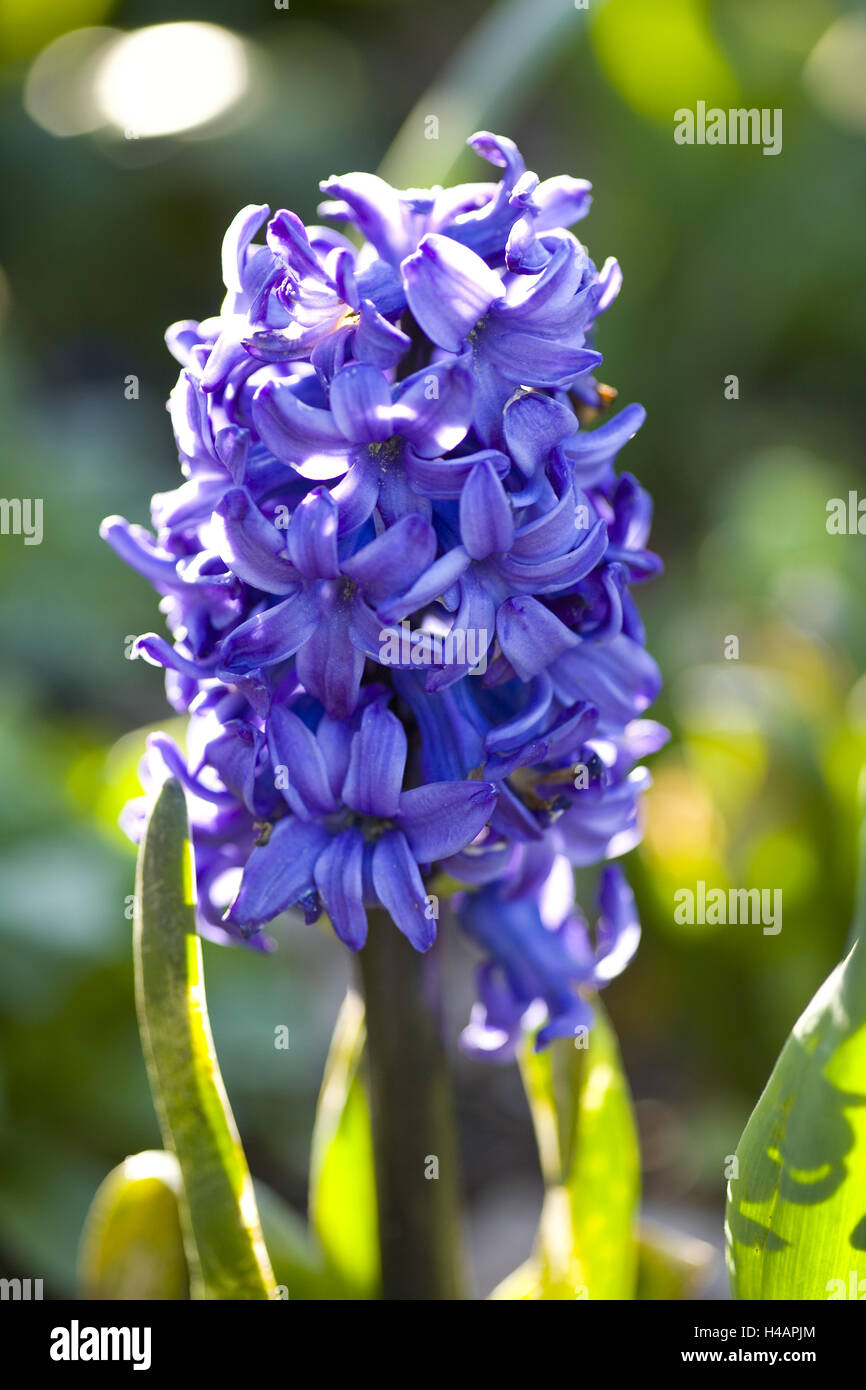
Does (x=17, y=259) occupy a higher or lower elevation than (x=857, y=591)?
higher

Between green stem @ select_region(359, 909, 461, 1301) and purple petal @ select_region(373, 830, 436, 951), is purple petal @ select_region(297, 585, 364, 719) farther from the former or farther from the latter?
green stem @ select_region(359, 909, 461, 1301)

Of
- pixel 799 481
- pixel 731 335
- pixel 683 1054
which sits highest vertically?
pixel 731 335

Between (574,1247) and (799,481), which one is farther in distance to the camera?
(799,481)

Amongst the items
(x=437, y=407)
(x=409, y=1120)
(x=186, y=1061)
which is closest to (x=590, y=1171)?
(x=409, y=1120)

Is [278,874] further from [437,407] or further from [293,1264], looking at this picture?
[293,1264]
